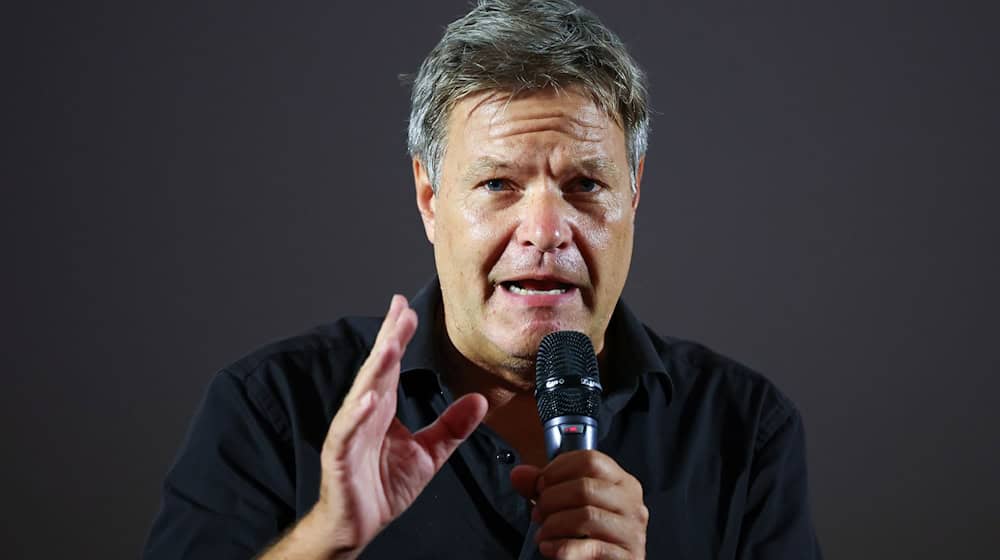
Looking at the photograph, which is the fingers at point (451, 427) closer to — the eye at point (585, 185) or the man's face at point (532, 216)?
the man's face at point (532, 216)

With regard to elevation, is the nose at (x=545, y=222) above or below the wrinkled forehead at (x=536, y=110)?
below

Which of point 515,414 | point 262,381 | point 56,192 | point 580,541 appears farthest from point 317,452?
point 56,192

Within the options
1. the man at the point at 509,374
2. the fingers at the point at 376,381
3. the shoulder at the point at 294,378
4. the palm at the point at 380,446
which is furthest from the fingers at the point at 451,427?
the shoulder at the point at 294,378

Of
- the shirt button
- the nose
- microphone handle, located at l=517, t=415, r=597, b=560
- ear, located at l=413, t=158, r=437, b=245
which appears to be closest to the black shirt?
the shirt button

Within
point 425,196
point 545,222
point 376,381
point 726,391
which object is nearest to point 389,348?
point 376,381

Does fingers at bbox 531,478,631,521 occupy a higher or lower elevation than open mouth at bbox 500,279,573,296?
lower

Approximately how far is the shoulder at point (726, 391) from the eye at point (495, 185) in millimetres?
478

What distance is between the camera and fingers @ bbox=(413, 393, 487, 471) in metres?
1.41

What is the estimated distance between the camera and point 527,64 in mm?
1806

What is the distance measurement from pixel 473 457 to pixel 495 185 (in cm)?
44

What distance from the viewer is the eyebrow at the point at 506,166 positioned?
70.1 inches

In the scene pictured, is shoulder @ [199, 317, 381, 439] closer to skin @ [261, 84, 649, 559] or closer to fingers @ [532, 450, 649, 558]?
skin @ [261, 84, 649, 559]

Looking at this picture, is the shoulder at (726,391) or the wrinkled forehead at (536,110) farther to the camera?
the shoulder at (726,391)

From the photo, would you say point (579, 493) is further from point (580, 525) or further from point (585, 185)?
point (585, 185)
